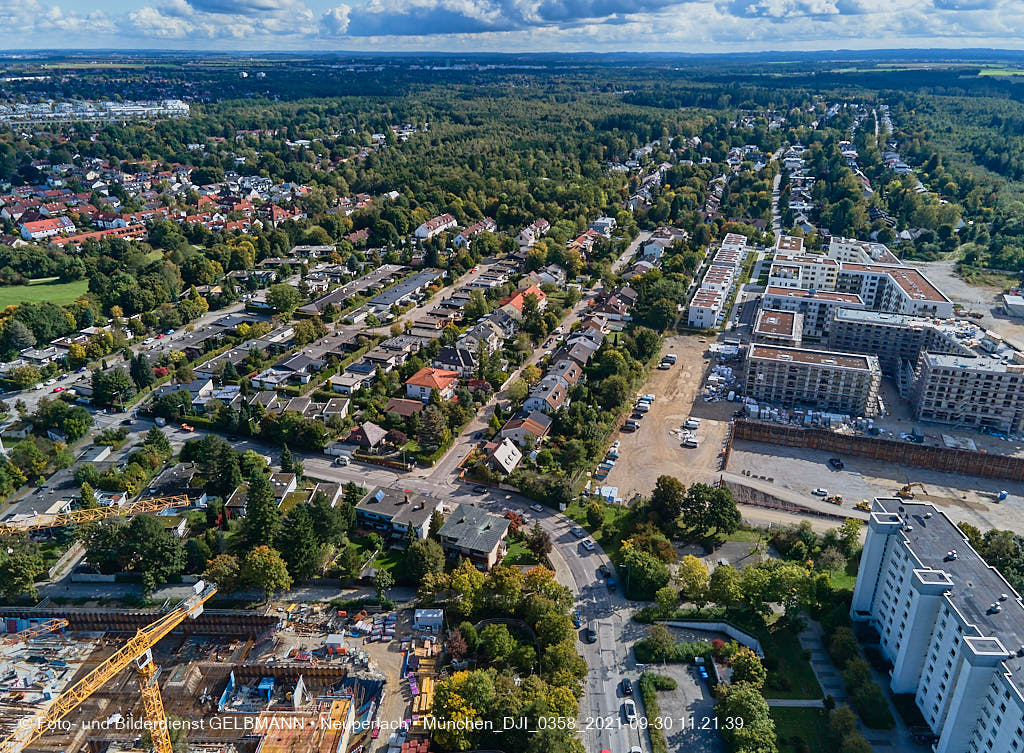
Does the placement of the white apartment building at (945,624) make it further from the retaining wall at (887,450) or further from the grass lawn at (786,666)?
the retaining wall at (887,450)

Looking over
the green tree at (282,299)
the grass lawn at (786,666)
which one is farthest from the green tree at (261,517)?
the green tree at (282,299)

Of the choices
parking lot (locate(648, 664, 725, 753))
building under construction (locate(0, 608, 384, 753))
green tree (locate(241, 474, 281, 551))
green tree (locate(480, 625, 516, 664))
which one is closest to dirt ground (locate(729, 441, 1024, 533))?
parking lot (locate(648, 664, 725, 753))

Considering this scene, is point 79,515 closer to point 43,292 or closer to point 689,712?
point 689,712

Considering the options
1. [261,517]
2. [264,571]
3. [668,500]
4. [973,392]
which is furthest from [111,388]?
[973,392]

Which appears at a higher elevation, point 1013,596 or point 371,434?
point 1013,596

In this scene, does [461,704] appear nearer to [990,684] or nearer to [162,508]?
[990,684]

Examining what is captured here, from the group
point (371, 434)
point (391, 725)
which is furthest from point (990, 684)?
point (371, 434)

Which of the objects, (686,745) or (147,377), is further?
(147,377)
